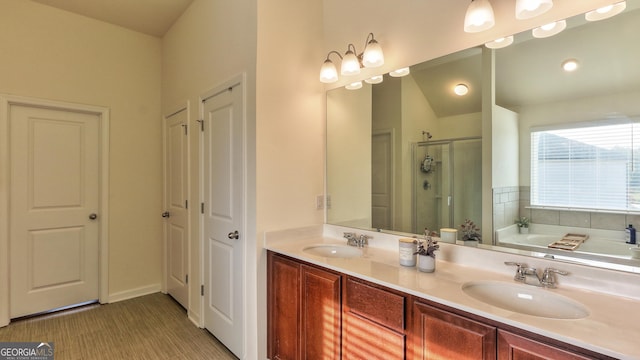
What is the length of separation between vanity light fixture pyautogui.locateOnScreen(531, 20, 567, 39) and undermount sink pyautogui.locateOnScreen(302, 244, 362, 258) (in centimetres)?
155

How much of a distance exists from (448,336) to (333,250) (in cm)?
109

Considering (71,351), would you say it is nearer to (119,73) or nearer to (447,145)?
(119,73)

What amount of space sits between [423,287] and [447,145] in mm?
935

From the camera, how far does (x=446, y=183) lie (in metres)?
1.89

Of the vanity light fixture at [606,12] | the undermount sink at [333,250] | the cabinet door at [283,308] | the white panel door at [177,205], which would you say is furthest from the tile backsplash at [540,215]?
the white panel door at [177,205]

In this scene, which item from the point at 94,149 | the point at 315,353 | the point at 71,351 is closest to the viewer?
the point at 315,353

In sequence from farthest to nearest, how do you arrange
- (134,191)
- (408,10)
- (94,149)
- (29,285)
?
(134,191) < (94,149) < (29,285) < (408,10)

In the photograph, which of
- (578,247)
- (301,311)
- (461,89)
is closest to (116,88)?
(301,311)

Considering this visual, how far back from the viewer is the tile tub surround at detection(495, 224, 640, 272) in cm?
127

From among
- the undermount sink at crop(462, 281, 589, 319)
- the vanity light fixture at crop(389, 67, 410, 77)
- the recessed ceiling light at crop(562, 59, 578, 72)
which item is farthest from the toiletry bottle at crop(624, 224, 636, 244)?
the vanity light fixture at crop(389, 67, 410, 77)

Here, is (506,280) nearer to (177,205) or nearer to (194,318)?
(194,318)

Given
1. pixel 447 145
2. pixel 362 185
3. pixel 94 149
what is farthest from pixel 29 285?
pixel 447 145

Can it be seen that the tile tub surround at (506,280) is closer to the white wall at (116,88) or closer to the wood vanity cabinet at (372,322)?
the wood vanity cabinet at (372,322)

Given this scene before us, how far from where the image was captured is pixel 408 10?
6.47 ft
